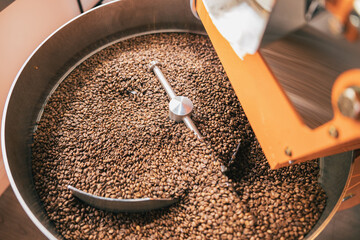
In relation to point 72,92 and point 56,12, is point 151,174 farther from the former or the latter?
point 56,12

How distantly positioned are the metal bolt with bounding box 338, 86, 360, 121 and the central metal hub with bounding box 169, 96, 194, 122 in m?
0.83

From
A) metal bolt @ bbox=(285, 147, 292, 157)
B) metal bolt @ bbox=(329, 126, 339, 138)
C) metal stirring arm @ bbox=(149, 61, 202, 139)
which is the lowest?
metal bolt @ bbox=(285, 147, 292, 157)

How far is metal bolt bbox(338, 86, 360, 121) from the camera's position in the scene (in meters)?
0.47

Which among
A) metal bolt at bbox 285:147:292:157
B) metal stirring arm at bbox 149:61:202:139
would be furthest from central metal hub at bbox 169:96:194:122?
metal bolt at bbox 285:147:292:157

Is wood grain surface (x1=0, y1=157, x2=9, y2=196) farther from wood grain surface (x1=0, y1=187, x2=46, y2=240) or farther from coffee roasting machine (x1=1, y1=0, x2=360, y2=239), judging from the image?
coffee roasting machine (x1=1, y1=0, x2=360, y2=239)

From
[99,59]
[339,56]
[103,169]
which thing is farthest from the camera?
[99,59]

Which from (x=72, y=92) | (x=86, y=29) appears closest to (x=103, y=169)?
(x=72, y=92)

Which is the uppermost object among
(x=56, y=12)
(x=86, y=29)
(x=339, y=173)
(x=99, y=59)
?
(x=56, y=12)

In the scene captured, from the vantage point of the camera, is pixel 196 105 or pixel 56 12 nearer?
pixel 196 105

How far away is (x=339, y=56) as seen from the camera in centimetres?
53

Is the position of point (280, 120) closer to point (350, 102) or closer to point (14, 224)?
point (350, 102)

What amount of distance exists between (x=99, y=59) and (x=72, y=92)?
285 millimetres

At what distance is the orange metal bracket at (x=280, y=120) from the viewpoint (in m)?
0.53

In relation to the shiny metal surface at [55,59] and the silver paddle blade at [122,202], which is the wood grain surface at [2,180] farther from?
the silver paddle blade at [122,202]
